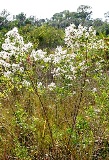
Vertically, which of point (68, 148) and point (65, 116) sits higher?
point (65, 116)

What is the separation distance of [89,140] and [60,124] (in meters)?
0.79

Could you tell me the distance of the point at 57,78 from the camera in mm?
6312

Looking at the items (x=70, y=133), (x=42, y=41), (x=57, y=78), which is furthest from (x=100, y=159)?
(x=42, y=41)

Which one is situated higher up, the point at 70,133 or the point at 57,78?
the point at 57,78

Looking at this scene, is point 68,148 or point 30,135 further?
point 30,135

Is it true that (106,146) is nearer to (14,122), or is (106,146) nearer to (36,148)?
(36,148)

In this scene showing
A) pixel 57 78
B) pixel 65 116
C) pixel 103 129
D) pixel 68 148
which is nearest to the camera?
pixel 68 148

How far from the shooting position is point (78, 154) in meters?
3.99

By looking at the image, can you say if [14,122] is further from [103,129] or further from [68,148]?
[103,129]

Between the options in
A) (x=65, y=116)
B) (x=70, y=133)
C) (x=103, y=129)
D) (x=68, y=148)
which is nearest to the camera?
(x=70, y=133)

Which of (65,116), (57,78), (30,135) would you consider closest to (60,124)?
(65,116)

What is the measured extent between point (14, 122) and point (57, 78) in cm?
221

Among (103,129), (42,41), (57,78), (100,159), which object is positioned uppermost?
(42,41)

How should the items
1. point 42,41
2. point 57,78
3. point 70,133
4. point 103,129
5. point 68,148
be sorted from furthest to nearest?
point 42,41
point 57,78
point 103,129
point 68,148
point 70,133
